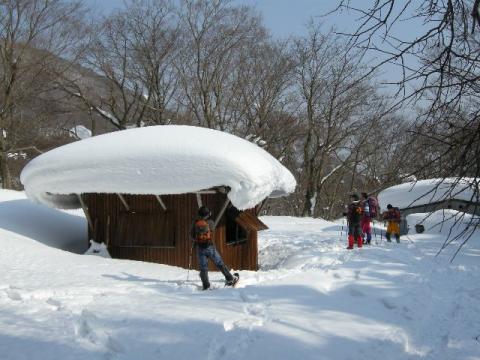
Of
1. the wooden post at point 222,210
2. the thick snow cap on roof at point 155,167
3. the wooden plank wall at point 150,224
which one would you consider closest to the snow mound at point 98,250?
the wooden plank wall at point 150,224

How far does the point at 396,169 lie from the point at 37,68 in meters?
24.3

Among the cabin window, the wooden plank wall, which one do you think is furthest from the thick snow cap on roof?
the cabin window

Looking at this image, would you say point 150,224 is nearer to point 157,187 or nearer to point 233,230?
point 157,187

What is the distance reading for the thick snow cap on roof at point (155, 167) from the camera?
1108cm

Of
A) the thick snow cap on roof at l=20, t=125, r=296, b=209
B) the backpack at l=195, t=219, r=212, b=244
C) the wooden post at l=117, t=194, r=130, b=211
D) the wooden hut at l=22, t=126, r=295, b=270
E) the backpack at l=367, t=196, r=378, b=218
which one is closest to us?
the backpack at l=195, t=219, r=212, b=244

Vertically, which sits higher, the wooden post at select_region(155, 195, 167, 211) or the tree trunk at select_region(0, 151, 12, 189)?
the tree trunk at select_region(0, 151, 12, 189)

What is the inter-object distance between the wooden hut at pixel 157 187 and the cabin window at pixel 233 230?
4 centimetres

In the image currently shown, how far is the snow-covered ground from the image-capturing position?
17.4 ft

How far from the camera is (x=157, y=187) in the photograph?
11.3 metres

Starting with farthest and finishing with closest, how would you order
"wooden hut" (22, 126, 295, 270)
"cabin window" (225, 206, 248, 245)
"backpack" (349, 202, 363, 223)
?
"backpack" (349, 202, 363, 223) → "cabin window" (225, 206, 248, 245) → "wooden hut" (22, 126, 295, 270)

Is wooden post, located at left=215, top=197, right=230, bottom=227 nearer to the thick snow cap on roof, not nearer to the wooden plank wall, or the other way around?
the wooden plank wall

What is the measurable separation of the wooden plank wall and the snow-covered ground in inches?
43.0

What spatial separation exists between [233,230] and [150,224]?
2743mm

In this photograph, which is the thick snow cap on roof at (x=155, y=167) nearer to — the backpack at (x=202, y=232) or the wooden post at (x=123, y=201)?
the wooden post at (x=123, y=201)
